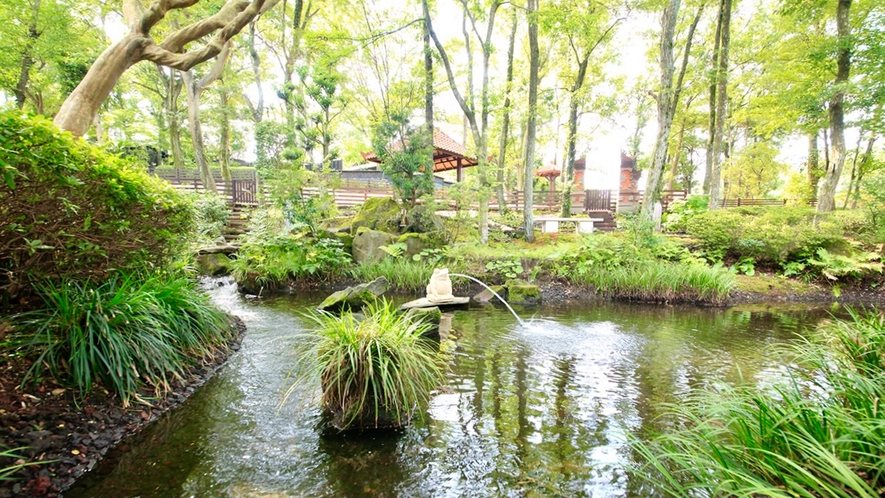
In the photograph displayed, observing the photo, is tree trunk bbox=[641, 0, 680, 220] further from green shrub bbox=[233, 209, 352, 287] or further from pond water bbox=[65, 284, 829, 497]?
green shrub bbox=[233, 209, 352, 287]

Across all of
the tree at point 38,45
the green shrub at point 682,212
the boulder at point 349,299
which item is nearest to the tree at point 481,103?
the boulder at point 349,299

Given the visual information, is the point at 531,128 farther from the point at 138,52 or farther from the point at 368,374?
the point at 368,374

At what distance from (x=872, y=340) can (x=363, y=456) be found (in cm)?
387

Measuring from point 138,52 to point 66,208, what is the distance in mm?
3062

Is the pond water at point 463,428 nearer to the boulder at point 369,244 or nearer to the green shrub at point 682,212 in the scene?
the boulder at point 369,244

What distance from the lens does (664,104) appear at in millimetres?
10680

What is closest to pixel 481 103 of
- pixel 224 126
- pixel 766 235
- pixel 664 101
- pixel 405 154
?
pixel 405 154

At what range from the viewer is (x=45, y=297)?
10.2 ft

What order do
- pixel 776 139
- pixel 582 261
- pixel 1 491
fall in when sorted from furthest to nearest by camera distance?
pixel 776 139 → pixel 582 261 → pixel 1 491

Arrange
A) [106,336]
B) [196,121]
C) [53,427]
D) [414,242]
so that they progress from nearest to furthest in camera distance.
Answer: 1. [53,427]
2. [106,336]
3. [414,242]
4. [196,121]

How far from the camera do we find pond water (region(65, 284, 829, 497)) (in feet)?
7.98

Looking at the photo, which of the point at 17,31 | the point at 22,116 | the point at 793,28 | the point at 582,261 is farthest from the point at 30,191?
the point at 793,28

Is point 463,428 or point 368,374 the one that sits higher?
point 368,374

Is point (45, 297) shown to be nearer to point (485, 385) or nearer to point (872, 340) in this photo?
point (485, 385)
